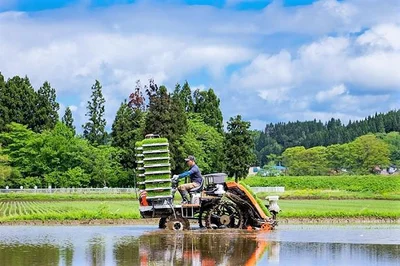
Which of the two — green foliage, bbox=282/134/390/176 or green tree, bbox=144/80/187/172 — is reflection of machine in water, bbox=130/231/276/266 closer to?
green tree, bbox=144/80/187/172

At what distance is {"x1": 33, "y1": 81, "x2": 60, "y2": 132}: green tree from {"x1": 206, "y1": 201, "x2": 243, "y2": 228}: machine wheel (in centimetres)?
8343

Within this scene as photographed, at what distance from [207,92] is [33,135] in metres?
29.9

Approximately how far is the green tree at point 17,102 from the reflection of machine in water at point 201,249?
272ft

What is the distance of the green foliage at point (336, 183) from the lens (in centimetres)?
10056

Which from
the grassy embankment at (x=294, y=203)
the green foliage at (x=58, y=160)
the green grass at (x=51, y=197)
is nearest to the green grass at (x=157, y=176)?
the grassy embankment at (x=294, y=203)

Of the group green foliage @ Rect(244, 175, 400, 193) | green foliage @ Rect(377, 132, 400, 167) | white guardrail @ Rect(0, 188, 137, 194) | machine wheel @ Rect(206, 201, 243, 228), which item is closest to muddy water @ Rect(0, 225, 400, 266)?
machine wheel @ Rect(206, 201, 243, 228)

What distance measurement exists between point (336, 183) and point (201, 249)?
9127cm

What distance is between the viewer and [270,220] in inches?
885

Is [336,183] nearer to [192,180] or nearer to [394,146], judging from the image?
[394,146]

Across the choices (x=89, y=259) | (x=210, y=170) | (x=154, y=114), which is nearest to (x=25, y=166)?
(x=154, y=114)

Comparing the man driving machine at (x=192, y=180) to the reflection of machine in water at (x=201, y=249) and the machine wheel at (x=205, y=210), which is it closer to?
the machine wheel at (x=205, y=210)

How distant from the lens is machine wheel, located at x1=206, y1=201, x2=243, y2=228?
22.1 meters

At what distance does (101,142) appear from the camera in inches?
4227

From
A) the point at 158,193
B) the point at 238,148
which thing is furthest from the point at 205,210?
the point at 238,148
